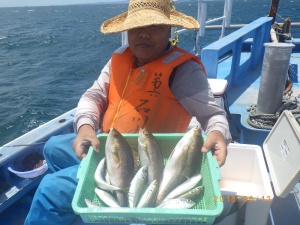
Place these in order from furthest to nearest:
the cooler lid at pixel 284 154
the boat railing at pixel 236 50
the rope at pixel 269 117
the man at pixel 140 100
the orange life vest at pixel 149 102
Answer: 1. the boat railing at pixel 236 50
2. the rope at pixel 269 117
3. the orange life vest at pixel 149 102
4. the cooler lid at pixel 284 154
5. the man at pixel 140 100

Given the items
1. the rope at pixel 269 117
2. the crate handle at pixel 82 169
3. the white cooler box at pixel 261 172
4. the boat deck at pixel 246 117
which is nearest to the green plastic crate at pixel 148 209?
the crate handle at pixel 82 169

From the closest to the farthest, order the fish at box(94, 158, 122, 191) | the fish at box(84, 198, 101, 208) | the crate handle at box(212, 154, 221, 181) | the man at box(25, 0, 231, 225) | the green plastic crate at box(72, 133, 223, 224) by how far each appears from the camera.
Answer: the green plastic crate at box(72, 133, 223, 224)
the fish at box(84, 198, 101, 208)
the crate handle at box(212, 154, 221, 181)
the fish at box(94, 158, 122, 191)
the man at box(25, 0, 231, 225)

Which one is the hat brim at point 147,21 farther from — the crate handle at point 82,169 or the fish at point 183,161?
the crate handle at point 82,169

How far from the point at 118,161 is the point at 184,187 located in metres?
0.46

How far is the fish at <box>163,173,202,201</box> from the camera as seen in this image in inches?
70.9

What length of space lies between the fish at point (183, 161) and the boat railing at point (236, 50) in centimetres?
247

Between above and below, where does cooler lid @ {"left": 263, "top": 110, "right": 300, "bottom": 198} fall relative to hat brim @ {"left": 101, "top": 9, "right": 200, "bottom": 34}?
below

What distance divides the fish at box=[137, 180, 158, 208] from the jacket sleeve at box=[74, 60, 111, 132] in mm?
738

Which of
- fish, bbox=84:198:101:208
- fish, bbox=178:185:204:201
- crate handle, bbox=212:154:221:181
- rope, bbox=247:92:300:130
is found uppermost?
crate handle, bbox=212:154:221:181

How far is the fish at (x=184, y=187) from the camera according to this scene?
1802mm

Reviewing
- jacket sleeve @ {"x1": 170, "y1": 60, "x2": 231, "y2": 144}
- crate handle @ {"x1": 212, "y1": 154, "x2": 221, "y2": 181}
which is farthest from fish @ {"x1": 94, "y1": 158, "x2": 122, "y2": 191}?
jacket sleeve @ {"x1": 170, "y1": 60, "x2": 231, "y2": 144}

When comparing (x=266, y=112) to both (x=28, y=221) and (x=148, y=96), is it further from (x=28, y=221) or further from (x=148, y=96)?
(x=28, y=221)

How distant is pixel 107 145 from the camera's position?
195 cm

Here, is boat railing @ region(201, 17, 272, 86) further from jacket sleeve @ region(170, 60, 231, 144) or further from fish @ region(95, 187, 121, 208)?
fish @ region(95, 187, 121, 208)
